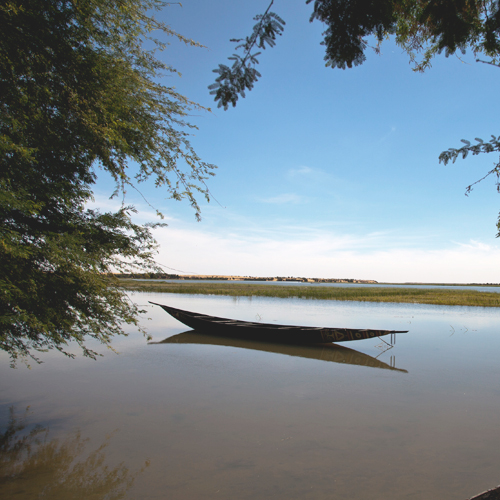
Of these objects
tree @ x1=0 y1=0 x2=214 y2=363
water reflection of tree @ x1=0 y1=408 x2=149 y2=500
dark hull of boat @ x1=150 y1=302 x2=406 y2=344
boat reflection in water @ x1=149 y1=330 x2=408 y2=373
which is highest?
tree @ x1=0 y1=0 x2=214 y2=363

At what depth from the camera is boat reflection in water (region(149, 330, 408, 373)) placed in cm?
1241

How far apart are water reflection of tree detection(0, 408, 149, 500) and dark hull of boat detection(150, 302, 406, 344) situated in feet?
31.7

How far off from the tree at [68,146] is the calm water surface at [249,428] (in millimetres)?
2236

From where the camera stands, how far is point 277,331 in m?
14.7

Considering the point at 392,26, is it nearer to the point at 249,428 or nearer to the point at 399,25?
the point at 399,25

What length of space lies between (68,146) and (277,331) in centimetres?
1192

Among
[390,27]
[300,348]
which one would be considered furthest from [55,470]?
[300,348]

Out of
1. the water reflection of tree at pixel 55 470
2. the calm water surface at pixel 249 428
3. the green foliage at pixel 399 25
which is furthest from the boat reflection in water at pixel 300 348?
the green foliage at pixel 399 25

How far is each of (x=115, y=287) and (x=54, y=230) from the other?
49.9 inches

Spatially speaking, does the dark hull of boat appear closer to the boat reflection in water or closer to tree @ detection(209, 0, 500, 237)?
the boat reflection in water

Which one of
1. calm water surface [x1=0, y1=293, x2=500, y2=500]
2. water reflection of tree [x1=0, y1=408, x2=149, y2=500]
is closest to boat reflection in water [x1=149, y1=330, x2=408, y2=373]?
calm water surface [x1=0, y1=293, x2=500, y2=500]

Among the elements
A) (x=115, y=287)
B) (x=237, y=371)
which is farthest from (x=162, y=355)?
(x=115, y=287)

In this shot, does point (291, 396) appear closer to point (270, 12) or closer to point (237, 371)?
point (237, 371)

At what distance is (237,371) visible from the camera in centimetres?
1073
